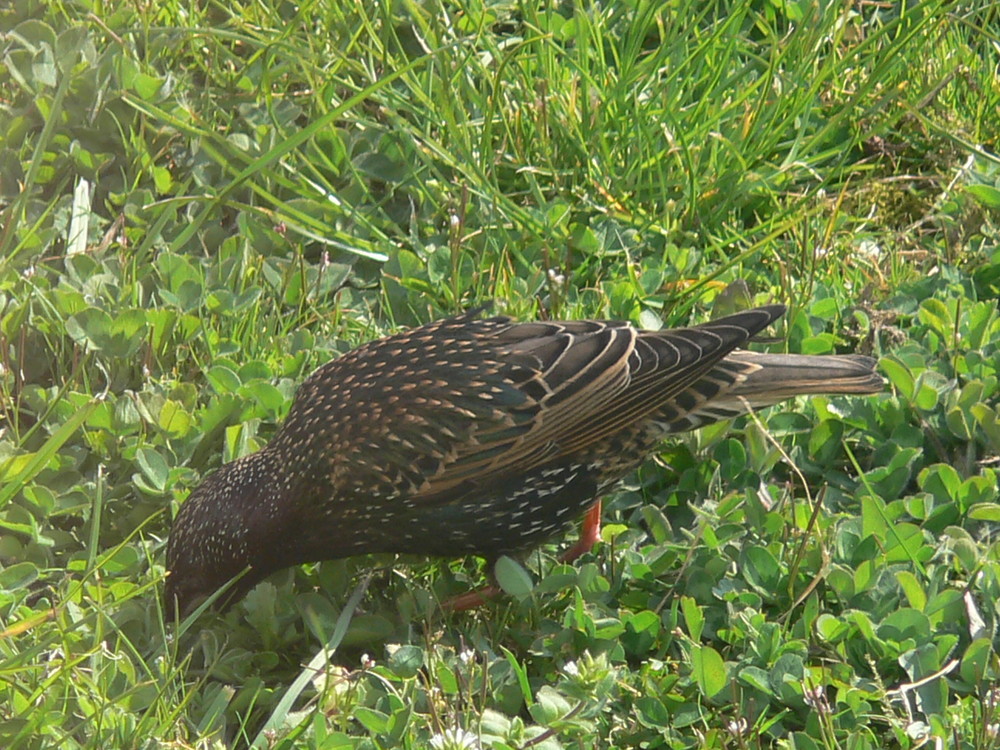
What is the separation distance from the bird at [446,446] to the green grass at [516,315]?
0.20m

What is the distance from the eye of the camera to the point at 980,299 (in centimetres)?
537

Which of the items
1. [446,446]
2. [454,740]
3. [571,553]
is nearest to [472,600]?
[571,553]

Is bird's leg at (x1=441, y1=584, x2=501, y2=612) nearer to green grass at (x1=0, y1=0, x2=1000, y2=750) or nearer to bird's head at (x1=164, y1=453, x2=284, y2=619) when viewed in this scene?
green grass at (x1=0, y1=0, x2=1000, y2=750)

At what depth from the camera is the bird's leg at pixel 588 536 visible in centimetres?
471

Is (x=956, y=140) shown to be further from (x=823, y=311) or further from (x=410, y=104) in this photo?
(x=410, y=104)

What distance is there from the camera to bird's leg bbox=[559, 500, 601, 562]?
4.71 m

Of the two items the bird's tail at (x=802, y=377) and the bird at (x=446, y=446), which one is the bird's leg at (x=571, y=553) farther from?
the bird's tail at (x=802, y=377)

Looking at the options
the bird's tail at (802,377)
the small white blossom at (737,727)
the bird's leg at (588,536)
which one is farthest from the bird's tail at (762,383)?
the small white blossom at (737,727)

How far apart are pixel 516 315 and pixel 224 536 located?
1425mm

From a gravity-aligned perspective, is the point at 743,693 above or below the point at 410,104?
below

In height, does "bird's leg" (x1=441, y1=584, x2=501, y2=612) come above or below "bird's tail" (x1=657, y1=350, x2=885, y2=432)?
below

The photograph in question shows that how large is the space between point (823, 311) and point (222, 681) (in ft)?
8.00

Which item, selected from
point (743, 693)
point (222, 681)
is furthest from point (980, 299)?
point (222, 681)

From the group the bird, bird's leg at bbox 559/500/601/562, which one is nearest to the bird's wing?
the bird
